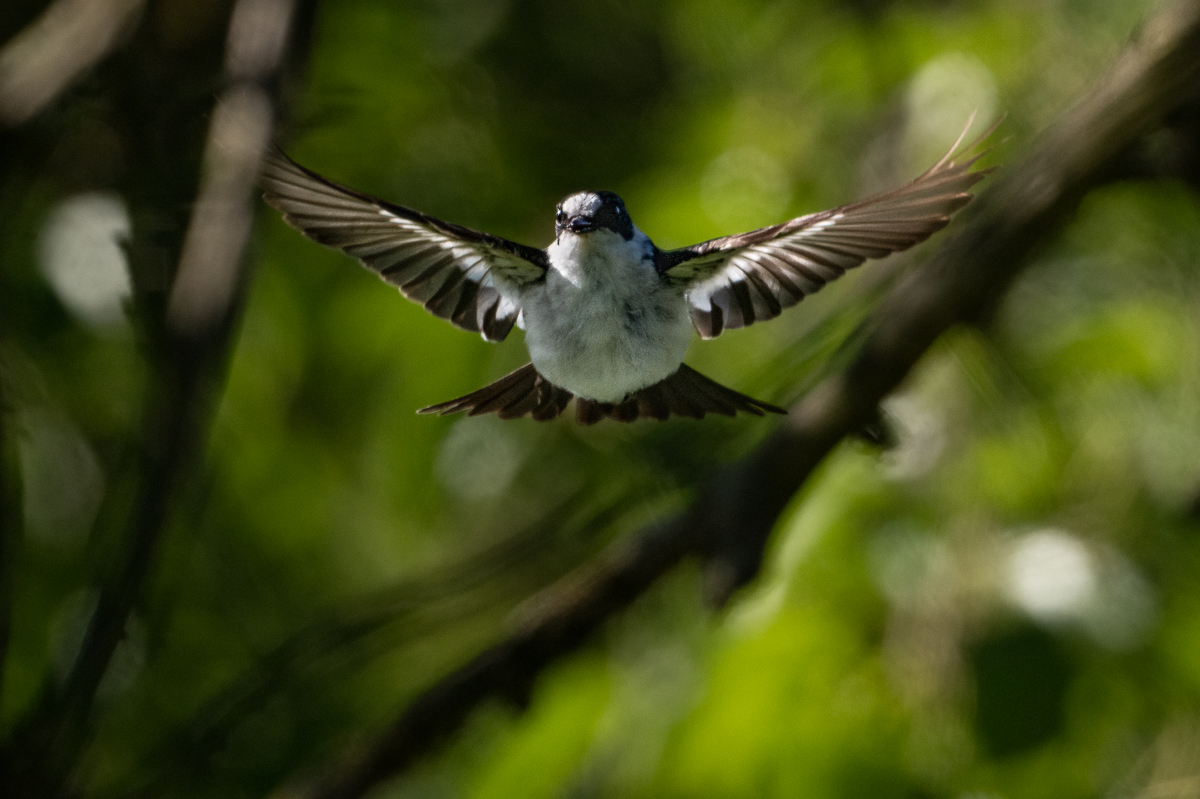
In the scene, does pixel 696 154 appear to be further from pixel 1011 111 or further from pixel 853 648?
pixel 853 648

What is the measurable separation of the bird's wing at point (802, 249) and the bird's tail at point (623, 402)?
13 centimetres

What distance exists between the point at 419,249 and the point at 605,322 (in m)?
0.44

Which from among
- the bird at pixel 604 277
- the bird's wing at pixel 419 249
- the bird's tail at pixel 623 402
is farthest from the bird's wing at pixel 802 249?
the bird's wing at pixel 419 249

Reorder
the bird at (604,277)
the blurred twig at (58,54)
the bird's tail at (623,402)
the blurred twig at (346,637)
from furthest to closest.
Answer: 1. the blurred twig at (58,54)
2. the blurred twig at (346,637)
3. the bird's tail at (623,402)
4. the bird at (604,277)

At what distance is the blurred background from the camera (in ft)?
7.53

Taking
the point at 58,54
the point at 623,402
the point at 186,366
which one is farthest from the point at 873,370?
the point at 58,54

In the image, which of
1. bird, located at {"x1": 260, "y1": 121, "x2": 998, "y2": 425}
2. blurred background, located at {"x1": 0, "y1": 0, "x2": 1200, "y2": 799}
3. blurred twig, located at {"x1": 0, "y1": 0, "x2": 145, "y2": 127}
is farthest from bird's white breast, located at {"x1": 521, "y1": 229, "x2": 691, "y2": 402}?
blurred twig, located at {"x1": 0, "y1": 0, "x2": 145, "y2": 127}

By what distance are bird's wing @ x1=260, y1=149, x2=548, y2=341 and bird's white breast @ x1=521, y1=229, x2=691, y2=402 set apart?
0.07m

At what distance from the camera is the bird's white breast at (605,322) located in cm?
161

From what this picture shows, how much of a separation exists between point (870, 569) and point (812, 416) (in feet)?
1.62

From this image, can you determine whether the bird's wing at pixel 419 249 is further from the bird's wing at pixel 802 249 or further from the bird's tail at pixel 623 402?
the bird's wing at pixel 802 249

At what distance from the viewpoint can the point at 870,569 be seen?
8.20 ft

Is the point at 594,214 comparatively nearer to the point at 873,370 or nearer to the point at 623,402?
the point at 623,402

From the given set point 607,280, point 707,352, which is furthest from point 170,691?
point 607,280
